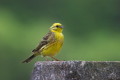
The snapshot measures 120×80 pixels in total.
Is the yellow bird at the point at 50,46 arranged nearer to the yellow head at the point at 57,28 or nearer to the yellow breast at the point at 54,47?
the yellow breast at the point at 54,47

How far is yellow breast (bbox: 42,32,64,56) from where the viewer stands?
11461mm

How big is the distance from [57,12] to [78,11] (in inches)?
132

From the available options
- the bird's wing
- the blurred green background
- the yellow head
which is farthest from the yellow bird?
the blurred green background

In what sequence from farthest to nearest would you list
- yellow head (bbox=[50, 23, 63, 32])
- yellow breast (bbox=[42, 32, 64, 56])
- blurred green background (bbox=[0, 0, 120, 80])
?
blurred green background (bbox=[0, 0, 120, 80]) → yellow head (bbox=[50, 23, 63, 32]) → yellow breast (bbox=[42, 32, 64, 56])

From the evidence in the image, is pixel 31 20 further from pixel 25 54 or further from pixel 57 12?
pixel 25 54

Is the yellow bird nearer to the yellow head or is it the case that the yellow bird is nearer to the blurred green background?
the yellow head

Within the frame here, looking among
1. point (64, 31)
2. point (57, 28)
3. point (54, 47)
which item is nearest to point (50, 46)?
point (54, 47)

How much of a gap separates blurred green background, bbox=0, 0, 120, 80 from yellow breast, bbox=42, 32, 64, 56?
747 centimetres

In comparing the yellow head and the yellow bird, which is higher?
the yellow head

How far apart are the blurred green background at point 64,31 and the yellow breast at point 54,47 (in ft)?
24.5

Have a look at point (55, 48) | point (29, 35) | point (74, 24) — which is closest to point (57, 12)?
point (74, 24)

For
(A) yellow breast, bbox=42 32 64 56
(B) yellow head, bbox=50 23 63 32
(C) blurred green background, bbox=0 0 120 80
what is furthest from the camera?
(C) blurred green background, bbox=0 0 120 80

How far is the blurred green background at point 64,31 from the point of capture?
28.1 meters

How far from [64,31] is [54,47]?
2345 cm
